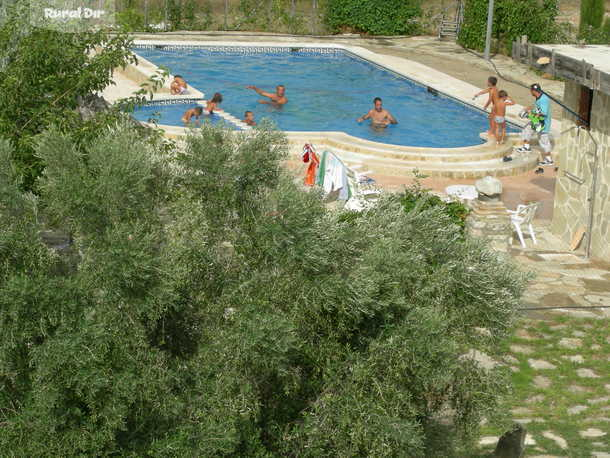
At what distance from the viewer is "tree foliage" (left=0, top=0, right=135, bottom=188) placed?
9500mm

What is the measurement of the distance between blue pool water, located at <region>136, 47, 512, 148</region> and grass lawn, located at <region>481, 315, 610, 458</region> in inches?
456

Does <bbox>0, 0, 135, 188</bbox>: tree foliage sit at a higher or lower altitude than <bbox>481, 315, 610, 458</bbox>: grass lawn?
higher

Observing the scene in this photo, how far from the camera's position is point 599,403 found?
10852 mm

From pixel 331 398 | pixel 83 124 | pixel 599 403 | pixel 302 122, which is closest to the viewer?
pixel 331 398

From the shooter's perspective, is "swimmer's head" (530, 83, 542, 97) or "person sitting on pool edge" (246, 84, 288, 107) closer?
"swimmer's head" (530, 83, 542, 97)

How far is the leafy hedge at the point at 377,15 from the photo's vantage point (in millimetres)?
36531

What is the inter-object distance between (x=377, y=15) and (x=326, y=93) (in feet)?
27.5

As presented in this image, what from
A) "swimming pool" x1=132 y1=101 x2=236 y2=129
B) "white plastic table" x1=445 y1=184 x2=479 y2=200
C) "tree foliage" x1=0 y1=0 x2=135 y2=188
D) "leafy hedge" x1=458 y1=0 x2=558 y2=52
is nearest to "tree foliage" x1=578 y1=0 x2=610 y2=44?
"leafy hedge" x1=458 y1=0 x2=558 y2=52

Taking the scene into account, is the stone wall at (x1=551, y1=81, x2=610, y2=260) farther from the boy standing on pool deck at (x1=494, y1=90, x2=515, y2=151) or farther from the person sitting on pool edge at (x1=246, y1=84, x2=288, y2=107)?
the person sitting on pool edge at (x1=246, y1=84, x2=288, y2=107)

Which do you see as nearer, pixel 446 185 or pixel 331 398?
pixel 331 398

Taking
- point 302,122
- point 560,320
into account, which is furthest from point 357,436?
point 302,122

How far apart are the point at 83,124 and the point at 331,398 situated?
4.17 meters

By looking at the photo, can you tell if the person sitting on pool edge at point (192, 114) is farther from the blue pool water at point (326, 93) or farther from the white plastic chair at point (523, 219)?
the white plastic chair at point (523, 219)

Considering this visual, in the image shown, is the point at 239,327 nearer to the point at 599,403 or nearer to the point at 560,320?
the point at 599,403
